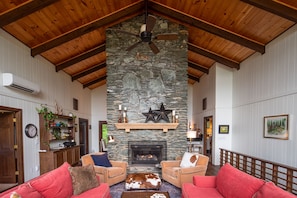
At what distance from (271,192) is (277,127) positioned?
3.00 metres

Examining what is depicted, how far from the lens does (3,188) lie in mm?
3705

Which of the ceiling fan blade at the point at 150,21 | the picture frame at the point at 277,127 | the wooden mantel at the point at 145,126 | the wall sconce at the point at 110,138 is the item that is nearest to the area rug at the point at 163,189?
the wall sconce at the point at 110,138

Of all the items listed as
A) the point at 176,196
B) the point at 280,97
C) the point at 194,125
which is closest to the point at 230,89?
the point at 280,97

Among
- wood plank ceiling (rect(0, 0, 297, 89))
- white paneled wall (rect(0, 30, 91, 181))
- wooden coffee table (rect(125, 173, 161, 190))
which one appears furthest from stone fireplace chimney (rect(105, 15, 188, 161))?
white paneled wall (rect(0, 30, 91, 181))

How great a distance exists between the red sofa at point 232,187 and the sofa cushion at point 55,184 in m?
1.76

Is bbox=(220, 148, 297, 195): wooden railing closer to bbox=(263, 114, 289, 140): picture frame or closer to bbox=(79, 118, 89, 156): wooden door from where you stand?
bbox=(263, 114, 289, 140): picture frame

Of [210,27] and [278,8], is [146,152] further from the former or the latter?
[278,8]

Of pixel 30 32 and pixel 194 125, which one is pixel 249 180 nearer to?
pixel 30 32

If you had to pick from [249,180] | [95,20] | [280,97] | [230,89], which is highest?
[95,20]

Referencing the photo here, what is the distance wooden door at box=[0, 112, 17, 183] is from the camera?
4141mm

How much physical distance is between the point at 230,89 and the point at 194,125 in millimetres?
3417

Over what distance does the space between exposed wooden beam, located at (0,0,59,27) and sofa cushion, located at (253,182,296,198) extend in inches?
171

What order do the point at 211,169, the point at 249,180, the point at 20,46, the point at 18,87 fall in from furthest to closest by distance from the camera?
the point at 211,169, the point at 20,46, the point at 18,87, the point at 249,180

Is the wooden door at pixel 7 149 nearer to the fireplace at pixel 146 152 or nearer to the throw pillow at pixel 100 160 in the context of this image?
the throw pillow at pixel 100 160
